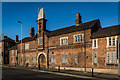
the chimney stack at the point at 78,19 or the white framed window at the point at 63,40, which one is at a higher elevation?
the chimney stack at the point at 78,19

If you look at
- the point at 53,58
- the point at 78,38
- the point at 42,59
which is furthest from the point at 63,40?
the point at 42,59

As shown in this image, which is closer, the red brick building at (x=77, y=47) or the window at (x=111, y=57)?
the window at (x=111, y=57)

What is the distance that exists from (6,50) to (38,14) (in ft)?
87.0

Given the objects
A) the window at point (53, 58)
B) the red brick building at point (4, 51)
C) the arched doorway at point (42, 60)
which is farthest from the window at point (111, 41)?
the red brick building at point (4, 51)

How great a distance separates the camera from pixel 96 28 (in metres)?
24.4

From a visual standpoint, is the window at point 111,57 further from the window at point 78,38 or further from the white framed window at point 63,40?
the white framed window at point 63,40

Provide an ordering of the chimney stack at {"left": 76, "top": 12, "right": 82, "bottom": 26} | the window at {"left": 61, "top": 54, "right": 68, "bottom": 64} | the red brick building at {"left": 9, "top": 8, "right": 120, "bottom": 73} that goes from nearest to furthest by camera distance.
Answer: the red brick building at {"left": 9, "top": 8, "right": 120, "bottom": 73} → the window at {"left": 61, "top": 54, "right": 68, "bottom": 64} → the chimney stack at {"left": 76, "top": 12, "right": 82, "bottom": 26}

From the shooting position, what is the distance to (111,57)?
64.6ft

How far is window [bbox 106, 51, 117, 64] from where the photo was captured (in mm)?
19283

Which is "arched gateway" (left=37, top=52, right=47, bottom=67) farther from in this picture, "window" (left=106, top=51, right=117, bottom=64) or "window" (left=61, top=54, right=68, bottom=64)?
"window" (left=106, top=51, right=117, bottom=64)

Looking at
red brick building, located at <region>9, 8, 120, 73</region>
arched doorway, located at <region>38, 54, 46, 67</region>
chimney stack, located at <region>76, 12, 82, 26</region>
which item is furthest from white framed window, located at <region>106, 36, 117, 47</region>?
arched doorway, located at <region>38, 54, 46, 67</region>

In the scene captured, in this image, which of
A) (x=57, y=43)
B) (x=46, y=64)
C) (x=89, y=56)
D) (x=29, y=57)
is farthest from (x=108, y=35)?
(x=29, y=57)

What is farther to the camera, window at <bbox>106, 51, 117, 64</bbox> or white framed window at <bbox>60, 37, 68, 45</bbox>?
white framed window at <bbox>60, 37, 68, 45</bbox>

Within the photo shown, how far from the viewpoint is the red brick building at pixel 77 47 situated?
20.3m
